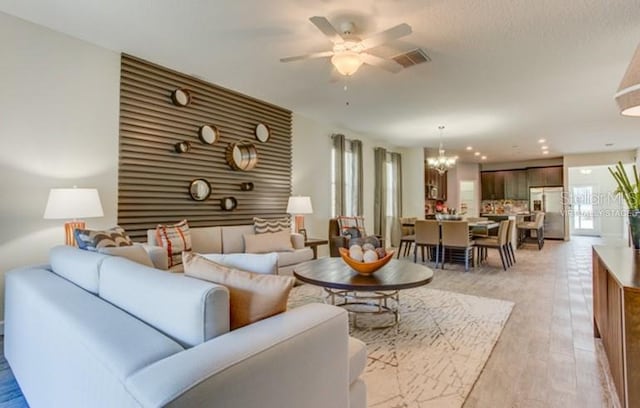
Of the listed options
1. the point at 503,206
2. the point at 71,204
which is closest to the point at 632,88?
the point at 71,204

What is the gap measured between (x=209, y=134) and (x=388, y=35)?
109 inches

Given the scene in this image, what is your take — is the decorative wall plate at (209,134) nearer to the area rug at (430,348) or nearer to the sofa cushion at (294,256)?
the sofa cushion at (294,256)

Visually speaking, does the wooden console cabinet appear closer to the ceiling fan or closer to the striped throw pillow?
the ceiling fan

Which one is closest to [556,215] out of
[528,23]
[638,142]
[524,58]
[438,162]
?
[638,142]

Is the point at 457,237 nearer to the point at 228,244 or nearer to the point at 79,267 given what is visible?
the point at 228,244

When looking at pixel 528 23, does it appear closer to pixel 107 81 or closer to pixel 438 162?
pixel 107 81

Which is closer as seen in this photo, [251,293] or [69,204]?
[251,293]

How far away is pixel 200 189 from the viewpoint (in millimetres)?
4359

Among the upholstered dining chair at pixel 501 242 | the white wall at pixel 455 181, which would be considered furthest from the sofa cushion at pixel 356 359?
the white wall at pixel 455 181

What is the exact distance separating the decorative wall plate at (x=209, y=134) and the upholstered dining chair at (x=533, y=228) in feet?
23.5

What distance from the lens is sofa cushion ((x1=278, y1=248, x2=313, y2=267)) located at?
4.15 meters

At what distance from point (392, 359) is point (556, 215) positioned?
10707 millimetres

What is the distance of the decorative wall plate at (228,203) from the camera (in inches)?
183

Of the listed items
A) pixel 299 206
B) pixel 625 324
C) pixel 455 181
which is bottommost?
pixel 625 324
